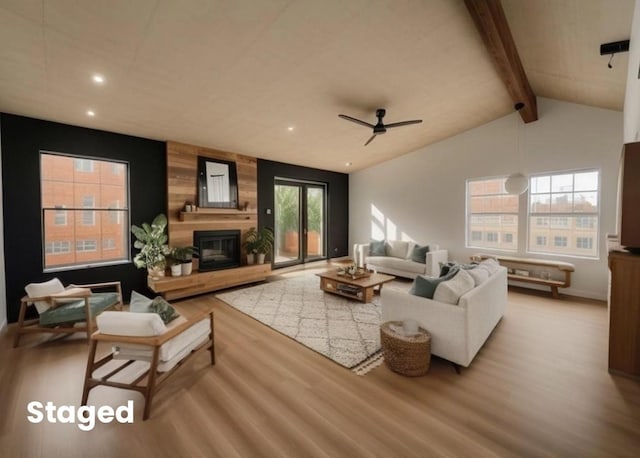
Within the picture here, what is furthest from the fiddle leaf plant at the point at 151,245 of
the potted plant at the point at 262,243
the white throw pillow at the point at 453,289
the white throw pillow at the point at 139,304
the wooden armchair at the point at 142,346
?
the white throw pillow at the point at 453,289

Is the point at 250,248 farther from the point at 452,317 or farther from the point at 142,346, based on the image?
the point at 452,317

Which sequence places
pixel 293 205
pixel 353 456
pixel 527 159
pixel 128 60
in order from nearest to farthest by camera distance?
pixel 353 456 → pixel 128 60 → pixel 527 159 → pixel 293 205

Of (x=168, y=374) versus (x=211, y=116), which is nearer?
(x=168, y=374)

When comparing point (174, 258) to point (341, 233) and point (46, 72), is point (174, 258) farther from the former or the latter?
point (341, 233)

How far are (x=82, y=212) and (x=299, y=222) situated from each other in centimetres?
441

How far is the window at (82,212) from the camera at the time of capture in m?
3.90

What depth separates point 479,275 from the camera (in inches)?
119

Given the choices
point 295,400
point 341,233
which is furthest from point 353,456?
point 341,233

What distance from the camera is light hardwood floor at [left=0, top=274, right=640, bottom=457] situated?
5.57 ft

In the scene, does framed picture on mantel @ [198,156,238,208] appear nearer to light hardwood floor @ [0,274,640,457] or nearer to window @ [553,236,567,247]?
light hardwood floor @ [0,274,640,457]

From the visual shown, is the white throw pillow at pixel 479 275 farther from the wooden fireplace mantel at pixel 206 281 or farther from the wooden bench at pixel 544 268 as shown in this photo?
the wooden fireplace mantel at pixel 206 281

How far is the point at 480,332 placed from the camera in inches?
109

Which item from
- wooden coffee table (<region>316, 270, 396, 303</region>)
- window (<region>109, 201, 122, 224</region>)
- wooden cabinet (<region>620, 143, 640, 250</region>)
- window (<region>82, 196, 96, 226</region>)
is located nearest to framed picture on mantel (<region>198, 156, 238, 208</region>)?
window (<region>109, 201, 122, 224</region>)

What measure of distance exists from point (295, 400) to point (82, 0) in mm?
3484
